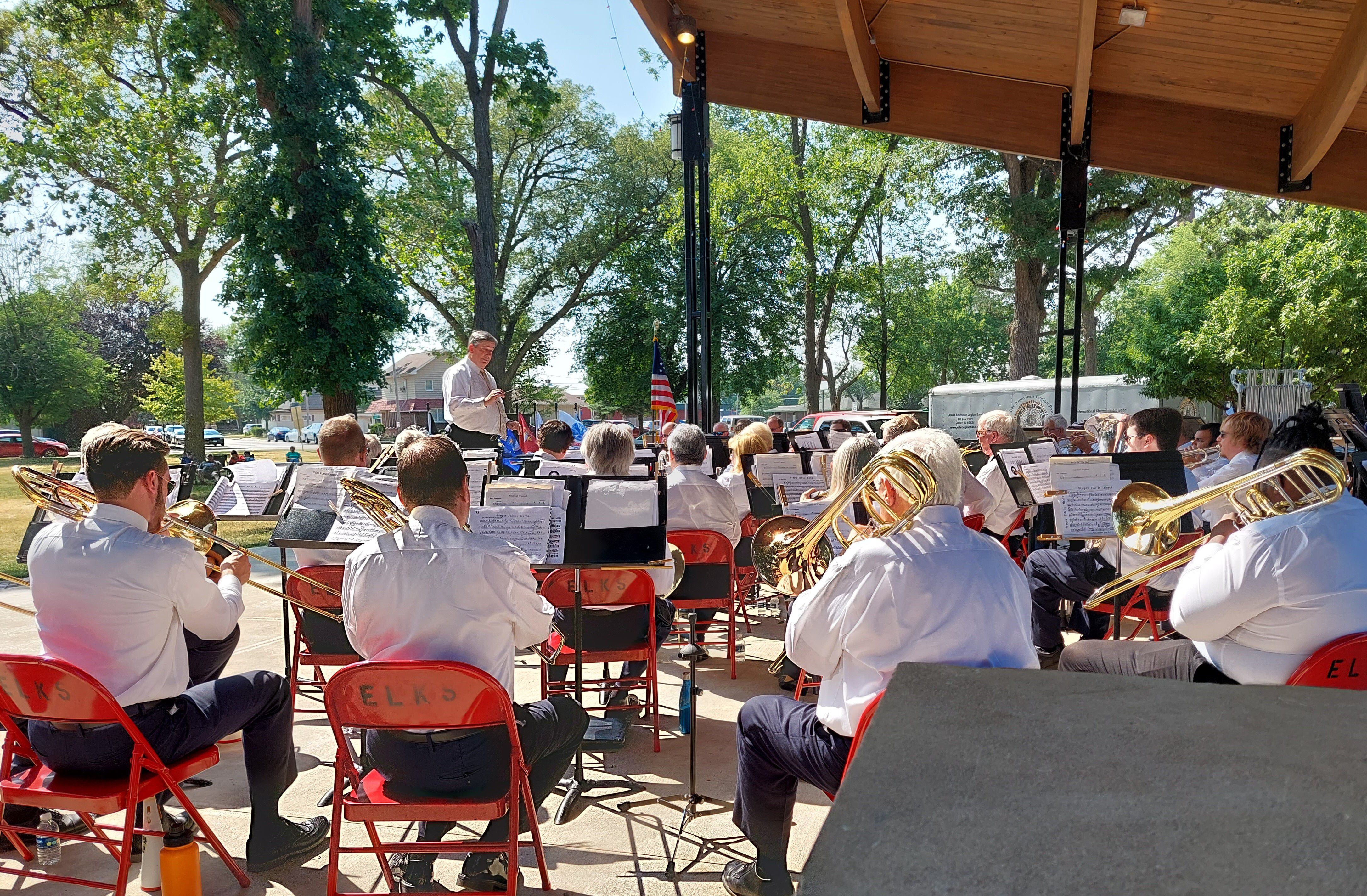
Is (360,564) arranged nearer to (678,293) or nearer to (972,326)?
(678,293)

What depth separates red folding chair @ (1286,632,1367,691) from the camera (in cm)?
257

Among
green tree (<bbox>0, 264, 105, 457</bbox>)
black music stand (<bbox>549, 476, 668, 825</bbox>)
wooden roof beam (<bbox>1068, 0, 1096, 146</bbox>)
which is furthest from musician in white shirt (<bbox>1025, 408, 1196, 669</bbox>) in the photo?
green tree (<bbox>0, 264, 105, 457</bbox>)

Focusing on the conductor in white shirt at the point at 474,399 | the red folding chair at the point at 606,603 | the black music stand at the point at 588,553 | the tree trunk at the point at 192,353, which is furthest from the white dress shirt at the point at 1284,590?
the tree trunk at the point at 192,353

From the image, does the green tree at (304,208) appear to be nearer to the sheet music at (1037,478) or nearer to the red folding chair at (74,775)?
the sheet music at (1037,478)

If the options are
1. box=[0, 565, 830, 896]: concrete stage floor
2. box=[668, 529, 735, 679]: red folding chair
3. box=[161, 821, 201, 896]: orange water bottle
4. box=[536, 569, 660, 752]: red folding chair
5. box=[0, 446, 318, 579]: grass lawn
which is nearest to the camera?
box=[161, 821, 201, 896]: orange water bottle

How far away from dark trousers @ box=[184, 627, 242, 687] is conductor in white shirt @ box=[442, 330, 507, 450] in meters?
3.56

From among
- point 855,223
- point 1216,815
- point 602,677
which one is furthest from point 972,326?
point 1216,815

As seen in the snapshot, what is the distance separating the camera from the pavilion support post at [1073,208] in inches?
267

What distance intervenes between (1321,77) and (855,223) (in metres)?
23.2

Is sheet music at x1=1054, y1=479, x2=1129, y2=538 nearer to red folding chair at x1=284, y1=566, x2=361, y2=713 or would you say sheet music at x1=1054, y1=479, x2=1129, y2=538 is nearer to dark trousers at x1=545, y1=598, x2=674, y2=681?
dark trousers at x1=545, y1=598, x2=674, y2=681

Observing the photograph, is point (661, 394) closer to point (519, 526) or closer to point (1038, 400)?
point (519, 526)

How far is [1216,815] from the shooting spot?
0.96m

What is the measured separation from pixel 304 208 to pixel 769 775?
1350 cm

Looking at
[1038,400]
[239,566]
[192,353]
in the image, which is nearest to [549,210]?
[192,353]
